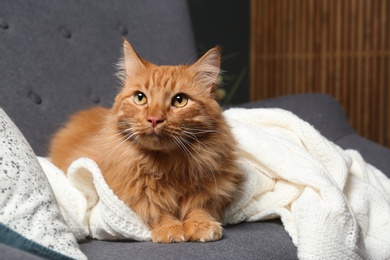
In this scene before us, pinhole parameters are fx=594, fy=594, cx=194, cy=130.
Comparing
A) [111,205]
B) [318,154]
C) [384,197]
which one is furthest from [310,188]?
[111,205]

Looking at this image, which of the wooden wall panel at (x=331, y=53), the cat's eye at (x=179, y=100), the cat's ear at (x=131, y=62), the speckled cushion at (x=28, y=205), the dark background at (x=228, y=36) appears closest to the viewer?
the speckled cushion at (x=28, y=205)

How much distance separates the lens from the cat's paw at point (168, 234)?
4.93 ft

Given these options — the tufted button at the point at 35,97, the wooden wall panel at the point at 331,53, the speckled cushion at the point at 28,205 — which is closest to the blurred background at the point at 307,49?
the wooden wall panel at the point at 331,53

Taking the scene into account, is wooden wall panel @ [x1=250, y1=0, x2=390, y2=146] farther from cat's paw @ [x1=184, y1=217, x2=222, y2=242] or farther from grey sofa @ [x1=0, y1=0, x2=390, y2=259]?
cat's paw @ [x1=184, y1=217, x2=222, y2=242]

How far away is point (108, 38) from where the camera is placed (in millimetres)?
2469

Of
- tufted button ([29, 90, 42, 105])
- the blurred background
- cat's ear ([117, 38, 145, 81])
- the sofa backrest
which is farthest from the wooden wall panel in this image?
cat's ear ([117, 38, 145, 81])

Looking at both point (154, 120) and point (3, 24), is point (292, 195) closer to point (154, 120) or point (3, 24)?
point (154, 120)

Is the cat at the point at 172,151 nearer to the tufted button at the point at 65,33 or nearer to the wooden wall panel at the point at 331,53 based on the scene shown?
the tufted button at the point at 65,33

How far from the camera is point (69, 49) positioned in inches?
92.3

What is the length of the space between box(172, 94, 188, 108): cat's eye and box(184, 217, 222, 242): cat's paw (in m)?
0.31

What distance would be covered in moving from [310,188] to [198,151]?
0.38 metres

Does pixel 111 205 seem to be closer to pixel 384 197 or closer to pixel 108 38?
pixel 384 197

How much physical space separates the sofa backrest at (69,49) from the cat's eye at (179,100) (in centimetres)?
74

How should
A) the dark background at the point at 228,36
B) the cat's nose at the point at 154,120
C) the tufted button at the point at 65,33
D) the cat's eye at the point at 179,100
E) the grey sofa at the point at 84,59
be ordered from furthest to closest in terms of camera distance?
the dark background at the point at 228,36 → the tufted button at the point at 65,33 → the grey sofa at the point at 84,59 → the cat's eye at the point at 179,100 → the cat's nose at the point at 154,120
